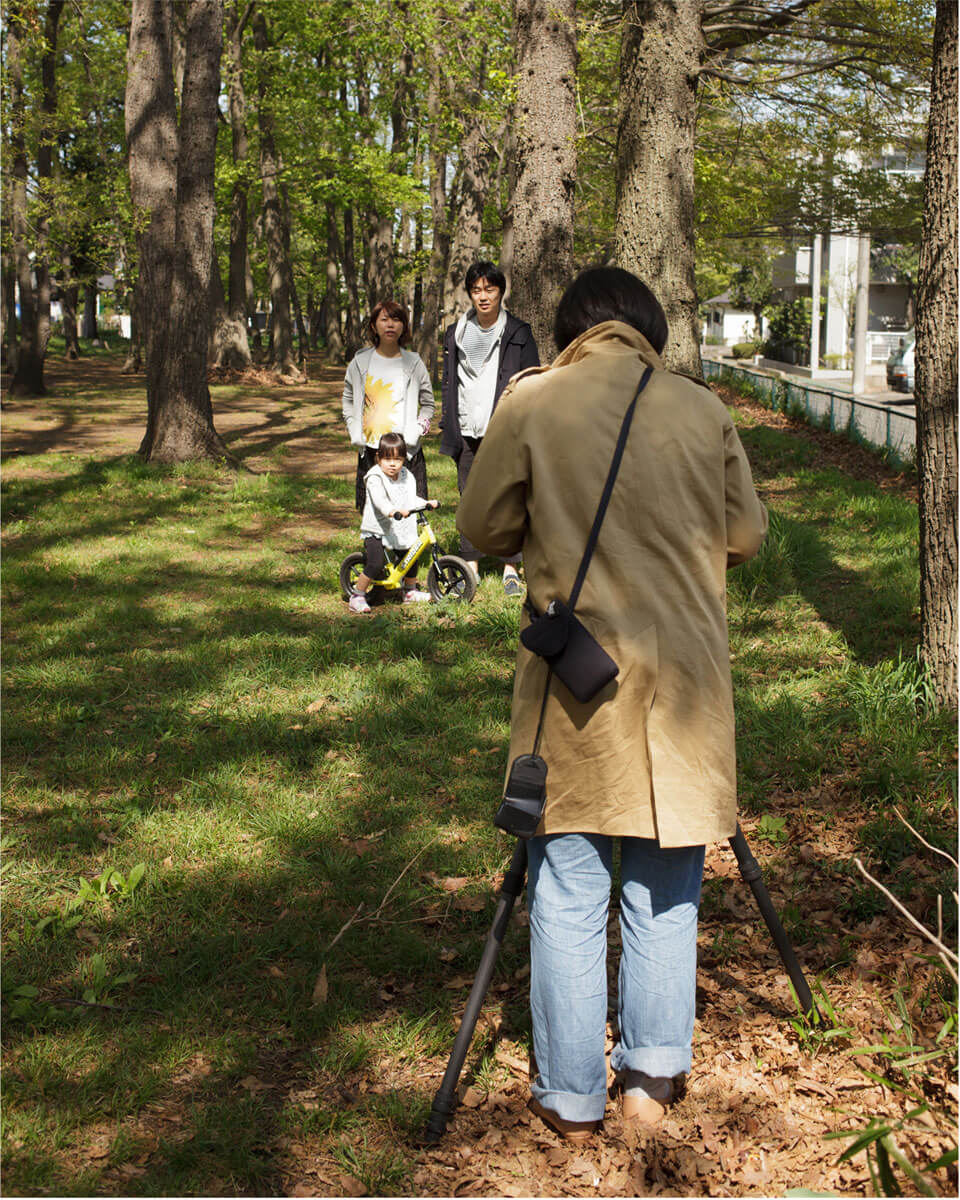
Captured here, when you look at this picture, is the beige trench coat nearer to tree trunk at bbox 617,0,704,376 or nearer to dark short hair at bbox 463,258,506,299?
dark short hair at bbox 463,258,506,299

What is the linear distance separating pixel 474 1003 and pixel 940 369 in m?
3.68

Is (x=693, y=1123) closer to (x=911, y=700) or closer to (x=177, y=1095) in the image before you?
(x=177, y=1095)

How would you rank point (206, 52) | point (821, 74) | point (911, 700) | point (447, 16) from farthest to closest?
point (447, 16), point (821, 74), point (206, 52), point (911, 700)

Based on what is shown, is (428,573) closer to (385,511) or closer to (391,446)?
(385,511)

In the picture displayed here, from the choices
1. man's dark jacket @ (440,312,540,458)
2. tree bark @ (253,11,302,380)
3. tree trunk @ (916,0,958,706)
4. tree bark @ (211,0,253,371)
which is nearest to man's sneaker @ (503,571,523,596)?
man's dark jacket @ (440,312,540,458)

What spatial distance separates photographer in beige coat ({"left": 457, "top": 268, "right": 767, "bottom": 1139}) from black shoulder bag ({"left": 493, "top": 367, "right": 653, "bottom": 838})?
0.02 meters

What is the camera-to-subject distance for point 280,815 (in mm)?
4734

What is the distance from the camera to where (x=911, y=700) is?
528 centimetres

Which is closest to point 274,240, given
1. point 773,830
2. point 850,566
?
point 850,566

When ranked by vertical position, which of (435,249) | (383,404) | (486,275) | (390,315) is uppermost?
(435,249)

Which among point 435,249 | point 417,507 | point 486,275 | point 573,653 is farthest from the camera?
point 435,249

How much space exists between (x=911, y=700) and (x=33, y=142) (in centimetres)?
1950

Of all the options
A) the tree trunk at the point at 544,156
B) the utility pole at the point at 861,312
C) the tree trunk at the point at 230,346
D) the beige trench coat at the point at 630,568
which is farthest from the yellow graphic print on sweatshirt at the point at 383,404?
the utility pole at the point at 861,312

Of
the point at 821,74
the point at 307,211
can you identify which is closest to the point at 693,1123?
the point at 821,74
